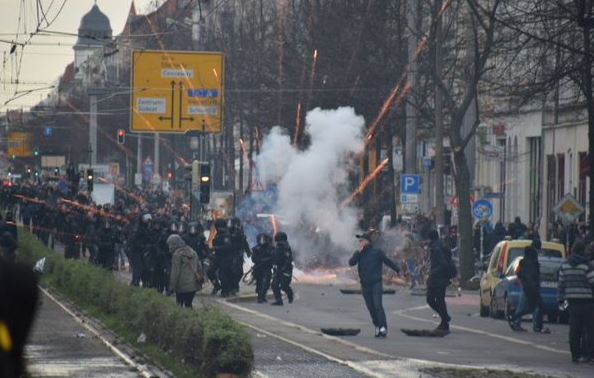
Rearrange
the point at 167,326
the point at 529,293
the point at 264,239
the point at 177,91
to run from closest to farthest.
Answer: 1. the point at 167,326
2. the point at 529,293
3. the point at 264,239
4. the point at 177,91

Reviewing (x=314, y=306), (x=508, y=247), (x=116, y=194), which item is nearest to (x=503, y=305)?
(x=508, y=247)

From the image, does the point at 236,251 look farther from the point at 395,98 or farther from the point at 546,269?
the point at 395,98

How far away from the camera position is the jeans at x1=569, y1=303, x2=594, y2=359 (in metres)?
18.6

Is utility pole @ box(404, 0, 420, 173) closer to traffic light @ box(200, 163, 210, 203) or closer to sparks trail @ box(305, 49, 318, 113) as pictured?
traffic light @ box(200, 163, 210, 203)

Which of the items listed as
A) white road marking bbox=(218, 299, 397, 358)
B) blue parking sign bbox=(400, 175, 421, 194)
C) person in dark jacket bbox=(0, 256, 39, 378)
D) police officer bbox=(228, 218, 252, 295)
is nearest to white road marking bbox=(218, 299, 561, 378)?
white road marking bbox=(218, 299, 397, 358)

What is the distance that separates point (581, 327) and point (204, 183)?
24390mm

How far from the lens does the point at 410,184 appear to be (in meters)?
42.7

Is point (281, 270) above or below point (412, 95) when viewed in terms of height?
below

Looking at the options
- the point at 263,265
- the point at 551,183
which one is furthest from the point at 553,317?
the point at 551,183

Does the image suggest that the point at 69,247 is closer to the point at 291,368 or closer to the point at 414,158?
the point at 414,158

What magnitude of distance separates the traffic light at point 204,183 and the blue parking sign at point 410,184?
17.3 feet

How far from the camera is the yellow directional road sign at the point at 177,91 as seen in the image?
43812 mm

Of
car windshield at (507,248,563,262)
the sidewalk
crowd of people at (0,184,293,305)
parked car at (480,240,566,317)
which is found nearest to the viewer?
the sidewalk

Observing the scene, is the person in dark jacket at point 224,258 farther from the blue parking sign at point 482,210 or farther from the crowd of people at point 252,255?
the blue parking sign at point 482,210
